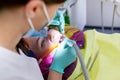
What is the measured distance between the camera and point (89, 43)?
1451 millimetres

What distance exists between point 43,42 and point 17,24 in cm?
50

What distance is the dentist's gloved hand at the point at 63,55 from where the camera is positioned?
1071mm

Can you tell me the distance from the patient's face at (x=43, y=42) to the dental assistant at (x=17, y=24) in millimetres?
373

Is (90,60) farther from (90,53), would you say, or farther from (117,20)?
(117,20)

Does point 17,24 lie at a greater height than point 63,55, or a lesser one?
greater

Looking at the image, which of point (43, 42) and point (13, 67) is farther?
point (43, 42)

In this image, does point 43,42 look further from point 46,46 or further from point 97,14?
point 97,14

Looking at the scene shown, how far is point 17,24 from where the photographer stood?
65cm

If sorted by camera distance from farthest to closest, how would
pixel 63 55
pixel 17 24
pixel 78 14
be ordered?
pixel 78 14 < pixel 63 55 < pixel 17 24

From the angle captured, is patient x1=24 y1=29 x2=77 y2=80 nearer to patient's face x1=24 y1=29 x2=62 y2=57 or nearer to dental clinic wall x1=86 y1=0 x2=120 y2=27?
patient's face x1=24 y1=29 x2=62 y2=57

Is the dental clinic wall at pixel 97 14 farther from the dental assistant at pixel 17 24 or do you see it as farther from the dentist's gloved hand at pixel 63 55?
the dental assistant at pixel 17 24

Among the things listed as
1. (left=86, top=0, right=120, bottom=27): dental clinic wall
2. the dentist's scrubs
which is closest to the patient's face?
the dentist's scrubs

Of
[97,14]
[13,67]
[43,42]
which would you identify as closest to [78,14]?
[97,14]

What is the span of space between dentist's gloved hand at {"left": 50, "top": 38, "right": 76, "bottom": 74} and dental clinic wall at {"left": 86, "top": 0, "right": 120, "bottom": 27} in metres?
2.19
